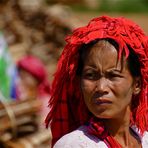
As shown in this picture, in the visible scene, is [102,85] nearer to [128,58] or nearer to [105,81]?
[105,81]

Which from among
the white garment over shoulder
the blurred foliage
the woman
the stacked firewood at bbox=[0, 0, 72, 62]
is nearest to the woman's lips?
the woman

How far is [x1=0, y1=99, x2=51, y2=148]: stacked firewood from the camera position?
14.6ft

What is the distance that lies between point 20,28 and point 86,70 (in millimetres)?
5586

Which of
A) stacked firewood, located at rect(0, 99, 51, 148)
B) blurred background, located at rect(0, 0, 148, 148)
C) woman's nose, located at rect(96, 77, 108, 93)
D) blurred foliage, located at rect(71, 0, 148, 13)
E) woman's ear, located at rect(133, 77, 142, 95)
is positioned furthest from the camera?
blurred foliage, located at rect(71, 0, 148, 13)

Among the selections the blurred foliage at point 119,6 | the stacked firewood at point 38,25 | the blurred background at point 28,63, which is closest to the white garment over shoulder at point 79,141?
the blurred background at point 28,63

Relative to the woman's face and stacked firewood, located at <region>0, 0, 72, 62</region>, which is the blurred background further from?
the woman's face

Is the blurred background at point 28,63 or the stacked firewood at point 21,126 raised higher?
the blurred background at point 28,63

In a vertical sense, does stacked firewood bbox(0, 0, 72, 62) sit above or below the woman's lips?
above

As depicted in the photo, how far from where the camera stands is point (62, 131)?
10.4 ft

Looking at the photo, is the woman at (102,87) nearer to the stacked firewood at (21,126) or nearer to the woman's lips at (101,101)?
the woman's lips at (101,101)

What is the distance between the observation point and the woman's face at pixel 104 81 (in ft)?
9.53

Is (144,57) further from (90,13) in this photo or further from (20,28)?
(90,13)

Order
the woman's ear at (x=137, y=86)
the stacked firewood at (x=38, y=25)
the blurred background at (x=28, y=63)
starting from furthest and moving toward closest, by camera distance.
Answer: the stacked firewood at (x=38, y=25), the blurred background at (x=28, y=63), the woman's ear at (x=137, y=86)

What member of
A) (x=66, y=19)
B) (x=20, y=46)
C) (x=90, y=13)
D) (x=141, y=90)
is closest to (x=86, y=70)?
(x=141, y=90)
